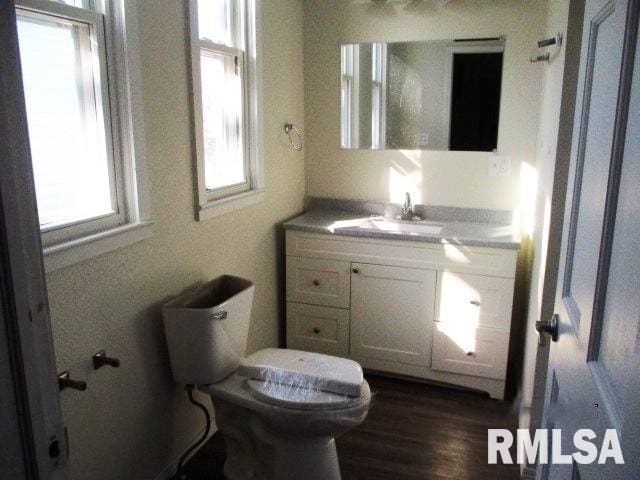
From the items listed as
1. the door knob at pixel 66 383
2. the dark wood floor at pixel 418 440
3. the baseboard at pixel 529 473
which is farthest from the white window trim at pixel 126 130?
the baseboard at pixel 529 473

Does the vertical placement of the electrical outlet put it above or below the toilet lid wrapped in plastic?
above

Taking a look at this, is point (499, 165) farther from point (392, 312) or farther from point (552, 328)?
point (552, 328)

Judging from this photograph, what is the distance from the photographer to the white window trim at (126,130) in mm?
1656

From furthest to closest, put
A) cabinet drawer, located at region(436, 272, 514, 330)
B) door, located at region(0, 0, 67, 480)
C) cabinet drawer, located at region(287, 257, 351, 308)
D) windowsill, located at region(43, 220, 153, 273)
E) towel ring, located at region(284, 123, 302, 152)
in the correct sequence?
towel ring, located at region(284, 123, 302, 152), cabinet drawer, located at region(287, 257, 351, 308), cabinet drawer, located at region(436, 272, 514, 330), windowsill, located at region(43, 220, 153, 273), door, located at region(0, 0, 67, 480)

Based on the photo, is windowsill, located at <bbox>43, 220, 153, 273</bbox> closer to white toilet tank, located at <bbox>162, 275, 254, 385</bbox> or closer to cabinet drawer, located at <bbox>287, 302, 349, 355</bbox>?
white toilet tank, located at <bbox>162, 275, 254, 385</bbox>

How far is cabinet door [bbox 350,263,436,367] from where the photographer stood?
2.73 m

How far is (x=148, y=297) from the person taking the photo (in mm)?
1911

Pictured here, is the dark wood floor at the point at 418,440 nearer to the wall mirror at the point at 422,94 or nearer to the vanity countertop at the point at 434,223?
the vanity countertop at the point at 434,223

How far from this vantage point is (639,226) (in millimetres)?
705

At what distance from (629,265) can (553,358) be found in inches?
23.3

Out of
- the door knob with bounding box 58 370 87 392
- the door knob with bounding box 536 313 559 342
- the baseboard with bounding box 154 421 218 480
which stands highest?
the door knob with bounding box 536 313 559 342

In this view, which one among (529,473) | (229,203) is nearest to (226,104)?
(229,203)

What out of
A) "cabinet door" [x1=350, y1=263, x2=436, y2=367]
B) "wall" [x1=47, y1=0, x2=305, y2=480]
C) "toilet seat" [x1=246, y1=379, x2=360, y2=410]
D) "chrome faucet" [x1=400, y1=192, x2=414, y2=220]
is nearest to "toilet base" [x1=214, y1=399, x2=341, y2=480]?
"toilet seat" [x1=246, y1=379, x2=360, y2=410]

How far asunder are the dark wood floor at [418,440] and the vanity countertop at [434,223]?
2.70 ft
